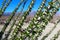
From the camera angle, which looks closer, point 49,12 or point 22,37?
point 49,12

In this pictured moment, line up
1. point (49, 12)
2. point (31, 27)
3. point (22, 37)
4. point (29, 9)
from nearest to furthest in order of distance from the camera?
point (49, 12) → point (31, 27) → point (22, 37) → point (29, 9)

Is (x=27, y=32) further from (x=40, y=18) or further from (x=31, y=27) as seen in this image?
(x=40, y=18)

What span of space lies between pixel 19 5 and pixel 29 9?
56.4 inches

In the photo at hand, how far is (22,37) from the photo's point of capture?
5375 millimetres

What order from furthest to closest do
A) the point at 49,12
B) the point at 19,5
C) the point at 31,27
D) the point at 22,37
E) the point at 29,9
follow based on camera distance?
1. the point at 19,5
2. the point at 29,9
3. the point at 22,37
4. the point at 31,27
5. the point at 49,12

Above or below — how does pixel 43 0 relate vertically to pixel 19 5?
below

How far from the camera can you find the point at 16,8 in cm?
765

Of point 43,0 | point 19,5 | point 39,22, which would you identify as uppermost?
point 19,5

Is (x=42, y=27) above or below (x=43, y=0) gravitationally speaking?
below

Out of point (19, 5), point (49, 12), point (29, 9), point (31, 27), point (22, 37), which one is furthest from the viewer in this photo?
point (19, 5)

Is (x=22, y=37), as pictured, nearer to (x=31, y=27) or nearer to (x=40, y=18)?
(x=31, y=27)

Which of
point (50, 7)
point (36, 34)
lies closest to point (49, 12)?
point (50, 7)

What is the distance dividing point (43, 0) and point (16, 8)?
2396 millimetres

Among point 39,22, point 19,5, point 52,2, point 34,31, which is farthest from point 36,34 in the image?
point 19,5
